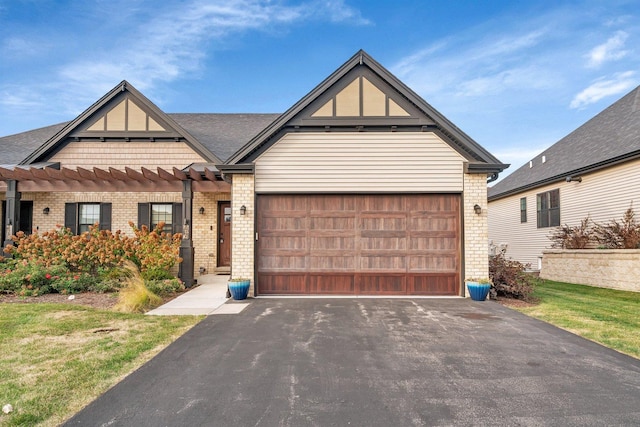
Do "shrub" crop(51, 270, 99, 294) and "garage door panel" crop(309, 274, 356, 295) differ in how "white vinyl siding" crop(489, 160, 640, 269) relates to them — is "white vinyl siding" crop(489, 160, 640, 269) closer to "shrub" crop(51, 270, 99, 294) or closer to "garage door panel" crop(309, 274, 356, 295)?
"garage door panel" crop(309, 274, 356, 295)

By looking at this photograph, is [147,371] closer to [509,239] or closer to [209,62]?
[509,239]

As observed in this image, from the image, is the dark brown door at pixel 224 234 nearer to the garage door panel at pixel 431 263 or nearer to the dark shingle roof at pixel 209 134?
the dark shingle roof at pixel 209 134

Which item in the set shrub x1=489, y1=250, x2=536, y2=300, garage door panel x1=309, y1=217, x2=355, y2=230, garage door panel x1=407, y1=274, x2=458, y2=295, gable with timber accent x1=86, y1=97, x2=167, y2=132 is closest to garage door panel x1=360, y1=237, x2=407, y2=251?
garage door panel x1=309, y1=217, x2=355, y2=230

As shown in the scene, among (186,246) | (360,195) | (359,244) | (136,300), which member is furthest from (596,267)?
(136,300)

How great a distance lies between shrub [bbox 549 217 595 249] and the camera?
12.4 meters

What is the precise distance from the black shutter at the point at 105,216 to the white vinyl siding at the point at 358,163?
6886 millimetres

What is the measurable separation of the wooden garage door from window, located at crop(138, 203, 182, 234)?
4775 millimetres

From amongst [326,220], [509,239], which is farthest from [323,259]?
[509,239]

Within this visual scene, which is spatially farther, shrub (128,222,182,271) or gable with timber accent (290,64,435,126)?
shrub (128,222,182,271)

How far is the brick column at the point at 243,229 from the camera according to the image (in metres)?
8.57

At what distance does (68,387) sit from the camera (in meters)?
3.41

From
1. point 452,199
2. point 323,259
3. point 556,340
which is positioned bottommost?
point 556,340

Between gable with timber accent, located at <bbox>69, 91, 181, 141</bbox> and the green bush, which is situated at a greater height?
gable with timber accent, located at <bbox>69, 91, 181, 141</bbox>

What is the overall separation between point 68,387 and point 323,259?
6027 millimetres
